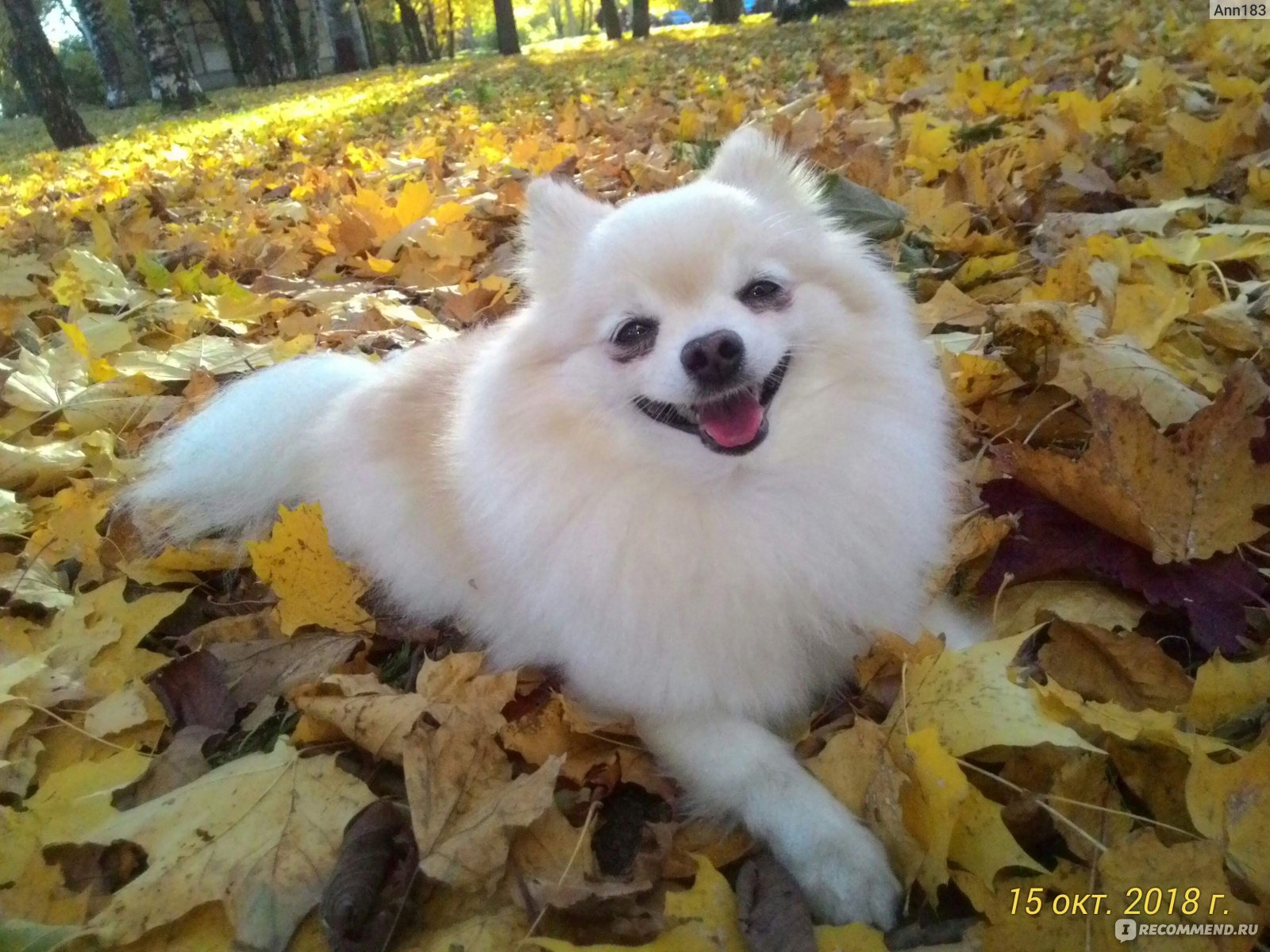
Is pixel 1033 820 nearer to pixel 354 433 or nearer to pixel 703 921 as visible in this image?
pixel 703 921

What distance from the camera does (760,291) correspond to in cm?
177

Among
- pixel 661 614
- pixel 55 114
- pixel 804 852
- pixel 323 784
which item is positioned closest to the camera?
pixel 804 852

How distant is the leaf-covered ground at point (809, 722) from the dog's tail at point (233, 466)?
0.12 m

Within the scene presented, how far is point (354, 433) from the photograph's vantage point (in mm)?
2414

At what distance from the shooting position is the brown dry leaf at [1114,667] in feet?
4.89

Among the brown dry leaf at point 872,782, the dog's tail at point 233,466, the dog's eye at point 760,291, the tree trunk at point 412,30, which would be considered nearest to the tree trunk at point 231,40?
Result: the tree trunk at point 412,30

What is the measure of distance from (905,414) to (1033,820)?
77cm

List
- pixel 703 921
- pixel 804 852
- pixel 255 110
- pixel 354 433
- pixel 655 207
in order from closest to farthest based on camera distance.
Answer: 1. pixel 703 921
2. pixel 804 852
3. pixel 655 207
4. pixel 354 433
5. pixel 255 110

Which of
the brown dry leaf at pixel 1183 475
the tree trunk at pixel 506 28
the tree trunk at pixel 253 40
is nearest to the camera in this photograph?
the brown dry leaf at pixel 1183 475

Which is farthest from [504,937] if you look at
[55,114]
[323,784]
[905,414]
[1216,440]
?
[55,114]

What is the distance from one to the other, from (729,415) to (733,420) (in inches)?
0.6

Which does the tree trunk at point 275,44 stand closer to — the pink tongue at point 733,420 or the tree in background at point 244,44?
the tree in background at point 244,44

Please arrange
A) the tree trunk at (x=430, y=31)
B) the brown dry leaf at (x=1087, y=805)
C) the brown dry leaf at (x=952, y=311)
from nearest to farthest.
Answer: the brown dry leaf at (x=1087, y=805)
the brown dry leaf at (x=952, y=311)
the tree trunk at (x=430, y=31)

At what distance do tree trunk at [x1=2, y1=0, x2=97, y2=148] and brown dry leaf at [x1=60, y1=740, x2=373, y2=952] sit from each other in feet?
44.7
